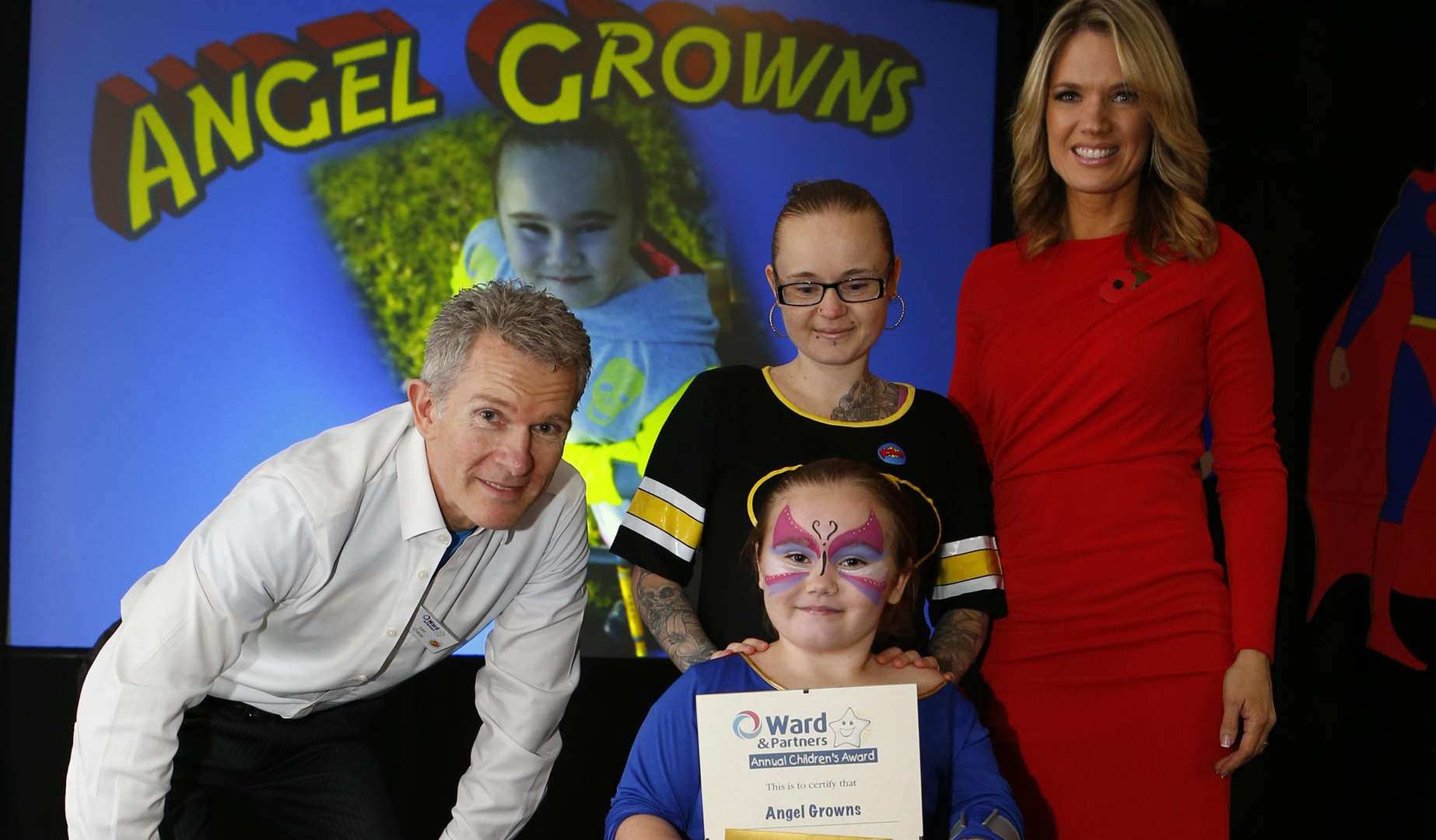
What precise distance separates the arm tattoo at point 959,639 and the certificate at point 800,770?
0.38 meters

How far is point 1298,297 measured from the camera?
4230 millimetres

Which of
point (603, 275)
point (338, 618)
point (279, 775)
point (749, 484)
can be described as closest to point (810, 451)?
point (749, 484)

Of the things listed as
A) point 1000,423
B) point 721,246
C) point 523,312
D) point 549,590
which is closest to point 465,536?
point 549,590

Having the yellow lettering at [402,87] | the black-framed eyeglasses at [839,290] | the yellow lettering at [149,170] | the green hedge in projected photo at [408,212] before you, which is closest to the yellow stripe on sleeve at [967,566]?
the black-framed eyeglasses at [839,290]

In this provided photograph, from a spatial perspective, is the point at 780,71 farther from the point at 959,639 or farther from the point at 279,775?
the point at 279,775

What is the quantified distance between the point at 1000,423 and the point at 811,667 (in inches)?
29.2

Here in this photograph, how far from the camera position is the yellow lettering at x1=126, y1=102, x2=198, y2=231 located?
376 centimetres

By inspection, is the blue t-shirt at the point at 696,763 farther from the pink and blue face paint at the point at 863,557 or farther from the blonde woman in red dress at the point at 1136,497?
the blonde woman in red dress at the point at 1136,497

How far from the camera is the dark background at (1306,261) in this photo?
13.5ft

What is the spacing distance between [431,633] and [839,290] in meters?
1.03

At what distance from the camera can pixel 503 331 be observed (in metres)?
2.05

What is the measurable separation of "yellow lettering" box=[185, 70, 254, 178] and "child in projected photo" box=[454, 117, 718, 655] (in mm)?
765

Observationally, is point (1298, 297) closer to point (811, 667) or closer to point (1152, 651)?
point (1152, 651)

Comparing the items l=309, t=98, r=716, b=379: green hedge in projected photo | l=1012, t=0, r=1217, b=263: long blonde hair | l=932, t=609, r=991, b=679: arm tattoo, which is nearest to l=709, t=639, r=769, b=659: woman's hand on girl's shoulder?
l=932, t=609, r=991, b=679: arm tattoo
